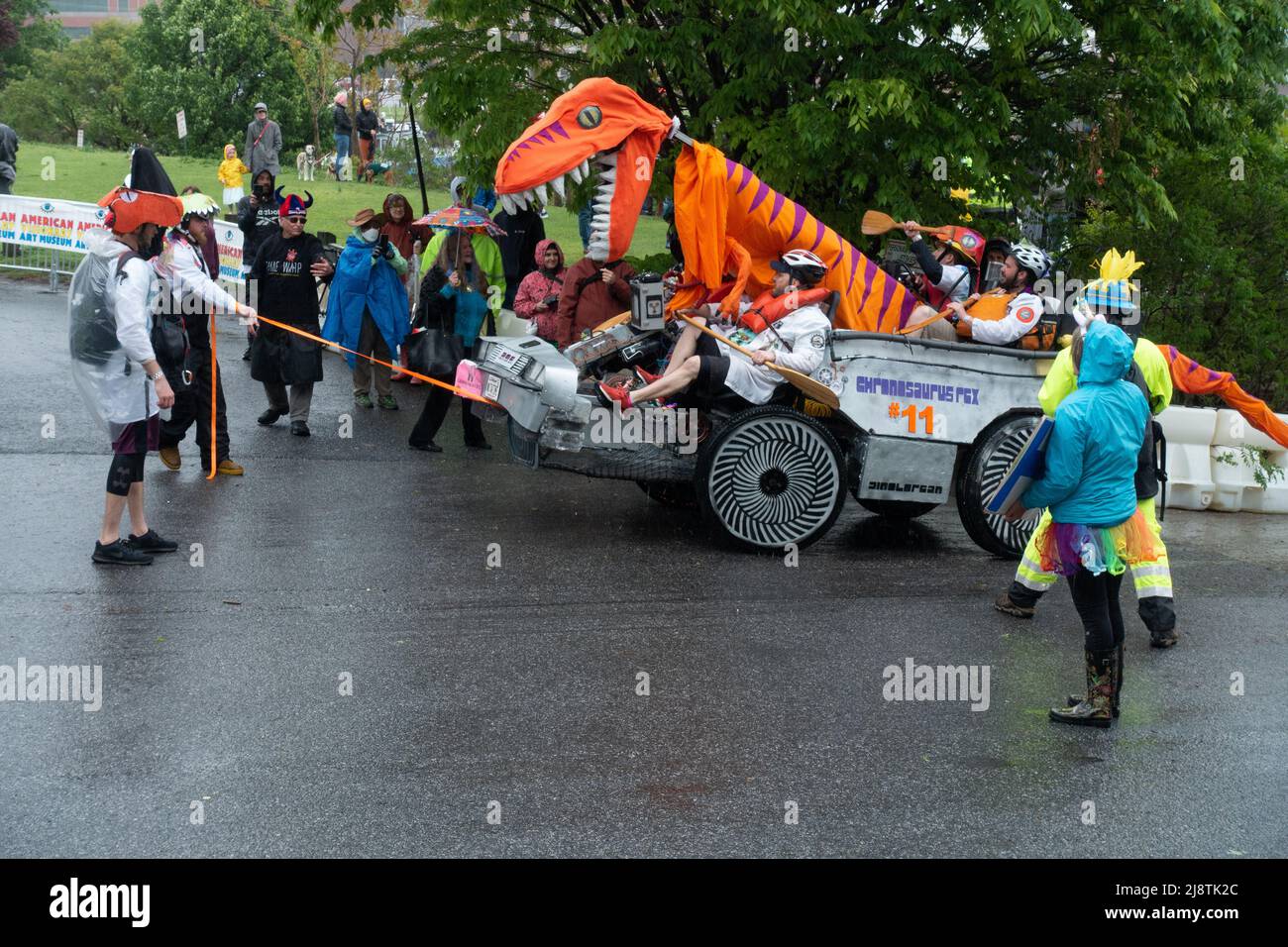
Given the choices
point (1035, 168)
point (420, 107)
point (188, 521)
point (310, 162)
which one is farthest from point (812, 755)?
point (310, 162)

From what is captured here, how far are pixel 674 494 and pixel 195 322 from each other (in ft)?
12.2

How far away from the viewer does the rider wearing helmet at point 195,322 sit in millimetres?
9984

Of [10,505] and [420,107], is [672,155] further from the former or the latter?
[10,505]

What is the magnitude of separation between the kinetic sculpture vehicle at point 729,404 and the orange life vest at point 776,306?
21 centimetres

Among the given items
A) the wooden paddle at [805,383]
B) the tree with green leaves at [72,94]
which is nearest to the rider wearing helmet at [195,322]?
the wooden paddle at [805,383]

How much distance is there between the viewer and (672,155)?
12773mm

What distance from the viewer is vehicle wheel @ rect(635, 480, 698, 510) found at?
1031cm

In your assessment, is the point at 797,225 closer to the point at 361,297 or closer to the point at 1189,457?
the point at 1189,457

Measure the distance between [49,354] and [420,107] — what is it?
433 centimetres

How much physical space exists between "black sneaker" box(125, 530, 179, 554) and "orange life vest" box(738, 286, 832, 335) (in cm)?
372

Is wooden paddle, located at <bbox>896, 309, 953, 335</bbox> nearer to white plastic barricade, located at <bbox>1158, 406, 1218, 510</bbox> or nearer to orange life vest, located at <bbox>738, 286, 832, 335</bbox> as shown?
orange life vest, located at <bbox>738, 286, 832, 335</bbox>
